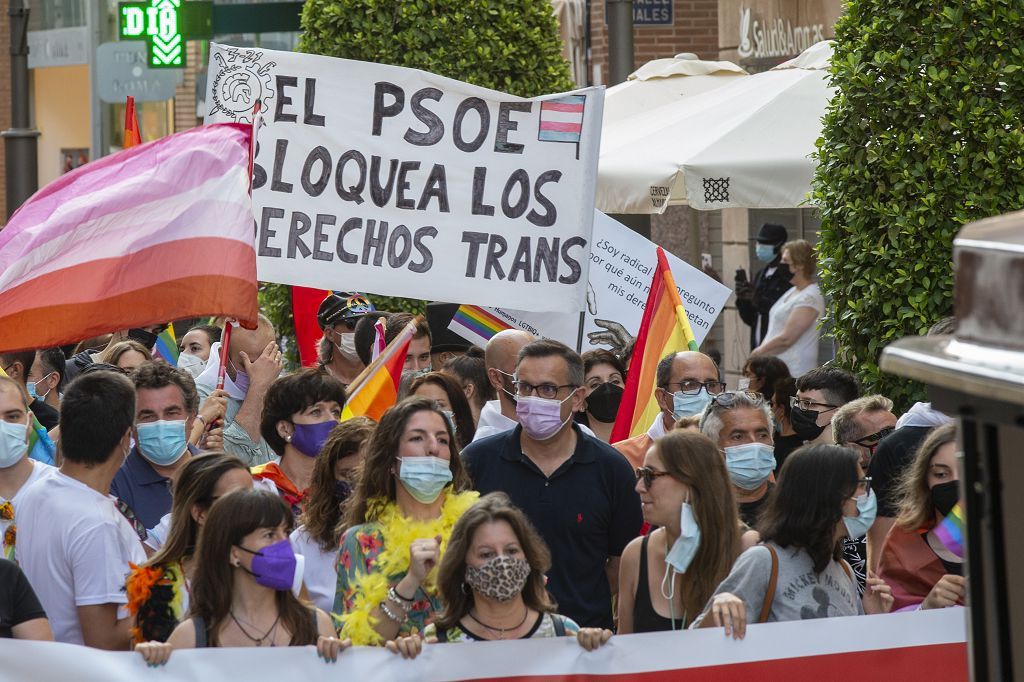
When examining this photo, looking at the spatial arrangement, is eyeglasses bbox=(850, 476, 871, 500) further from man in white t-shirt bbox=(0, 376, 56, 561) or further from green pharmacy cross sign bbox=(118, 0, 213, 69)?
green pharmacy cross sign bbox=(118, 0, 213, 69)

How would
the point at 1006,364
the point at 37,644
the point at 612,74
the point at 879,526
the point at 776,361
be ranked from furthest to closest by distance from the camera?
the point at 612,74 → the point at 776,361 → the point at 879,526 → the point at 37,644 → the point at 1006,364

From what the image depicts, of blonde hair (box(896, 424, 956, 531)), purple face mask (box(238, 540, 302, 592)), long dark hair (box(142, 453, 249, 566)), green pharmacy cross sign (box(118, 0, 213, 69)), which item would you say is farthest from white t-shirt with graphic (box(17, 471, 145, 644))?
green pharmacy cross sign (box(118, 0, 213, 69))

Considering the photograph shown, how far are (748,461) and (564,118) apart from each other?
286cm

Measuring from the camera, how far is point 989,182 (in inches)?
295

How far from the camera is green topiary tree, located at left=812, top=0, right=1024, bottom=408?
7.43m

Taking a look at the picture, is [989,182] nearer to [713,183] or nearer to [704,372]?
[704,372]

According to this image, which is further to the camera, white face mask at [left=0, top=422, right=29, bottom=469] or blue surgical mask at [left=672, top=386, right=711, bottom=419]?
blue surgical mask at [left=672, top=386, right=711, bottom=419]

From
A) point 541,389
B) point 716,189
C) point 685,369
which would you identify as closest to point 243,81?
point 685,369

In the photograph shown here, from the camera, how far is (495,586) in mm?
4633

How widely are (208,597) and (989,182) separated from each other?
4.40 m

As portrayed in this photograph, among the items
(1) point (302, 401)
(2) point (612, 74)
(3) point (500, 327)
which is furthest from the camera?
(2) point (612, 74)

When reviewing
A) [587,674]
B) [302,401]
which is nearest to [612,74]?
[302,401]

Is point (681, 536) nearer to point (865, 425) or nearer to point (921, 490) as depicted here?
point (921, 490)

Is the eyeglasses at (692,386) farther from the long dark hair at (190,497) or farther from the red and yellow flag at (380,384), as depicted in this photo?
the long dark hair at (190,497)
